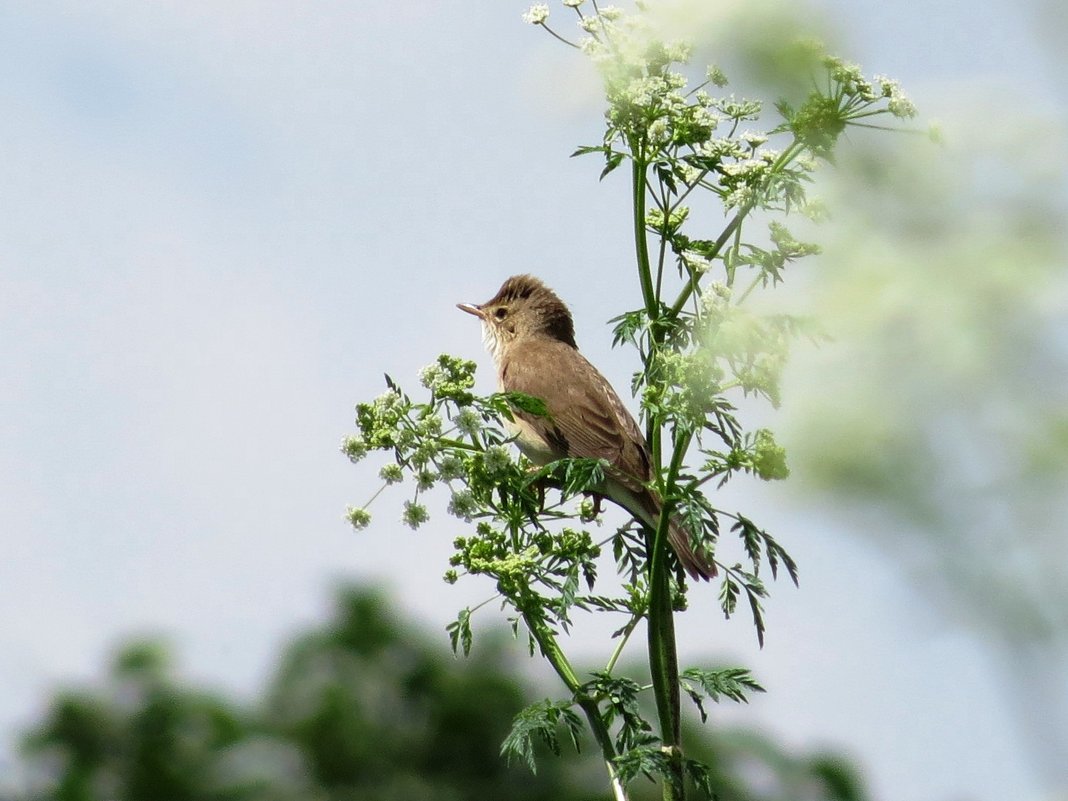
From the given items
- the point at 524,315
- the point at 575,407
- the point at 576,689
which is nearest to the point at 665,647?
the point at 576,689

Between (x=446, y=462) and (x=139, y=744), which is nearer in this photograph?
(x=446, y=462)

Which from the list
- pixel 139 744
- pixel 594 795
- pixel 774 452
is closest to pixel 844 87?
pixel 774 452

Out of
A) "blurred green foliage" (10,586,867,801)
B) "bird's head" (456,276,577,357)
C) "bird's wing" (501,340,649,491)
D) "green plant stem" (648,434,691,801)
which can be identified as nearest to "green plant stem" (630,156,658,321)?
"green plant stem" (648,434,691,801)

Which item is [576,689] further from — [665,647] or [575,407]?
[575,407]

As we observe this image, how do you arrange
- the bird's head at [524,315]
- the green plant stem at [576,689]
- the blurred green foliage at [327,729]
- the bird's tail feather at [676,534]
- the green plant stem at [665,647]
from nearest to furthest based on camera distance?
the green plant stem at [665,647], the green plant stem at [576,689], the bird's tail feather at [676,534], the bird's head at [524,315], the blurred green foliage at [327,729]

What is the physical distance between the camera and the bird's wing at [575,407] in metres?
4.51

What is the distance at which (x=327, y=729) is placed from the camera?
11.7 m

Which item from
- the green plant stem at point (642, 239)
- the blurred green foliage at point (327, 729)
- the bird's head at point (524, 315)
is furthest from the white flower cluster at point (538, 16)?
the blurred green foliage at point (327, 729)

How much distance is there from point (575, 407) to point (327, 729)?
7.64 metres

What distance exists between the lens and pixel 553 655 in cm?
263

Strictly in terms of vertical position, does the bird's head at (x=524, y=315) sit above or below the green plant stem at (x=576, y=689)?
above

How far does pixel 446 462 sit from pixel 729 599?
2.02 feet

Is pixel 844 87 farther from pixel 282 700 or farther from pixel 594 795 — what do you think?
pixel 282 700

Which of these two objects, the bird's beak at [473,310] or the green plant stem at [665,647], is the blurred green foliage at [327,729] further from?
the green plant stem at [665,647]
